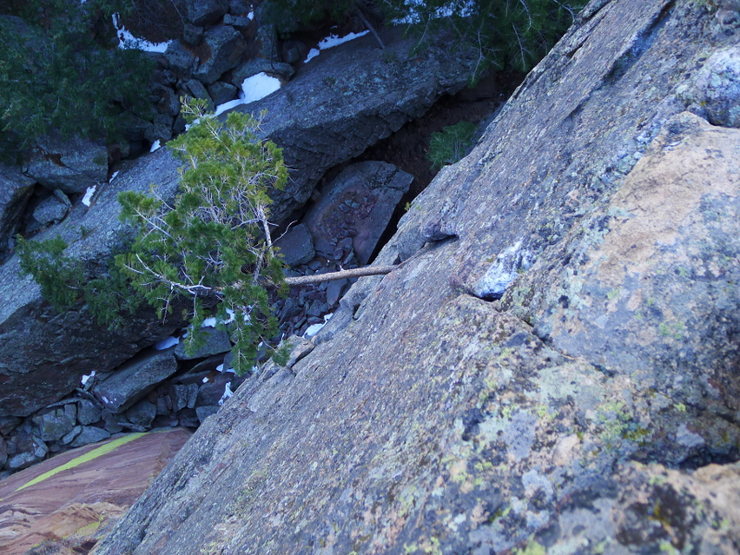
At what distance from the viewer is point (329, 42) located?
21.6m

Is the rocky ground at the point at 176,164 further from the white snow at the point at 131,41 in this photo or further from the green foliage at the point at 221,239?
the green foliage at the point at 221,239

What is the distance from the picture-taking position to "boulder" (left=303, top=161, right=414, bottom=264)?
20.2m

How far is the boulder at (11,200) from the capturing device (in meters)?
20.2

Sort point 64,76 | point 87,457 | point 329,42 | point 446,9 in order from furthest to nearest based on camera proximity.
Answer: point 329,42 < point 64,76 < point 87,457 < point 446,9

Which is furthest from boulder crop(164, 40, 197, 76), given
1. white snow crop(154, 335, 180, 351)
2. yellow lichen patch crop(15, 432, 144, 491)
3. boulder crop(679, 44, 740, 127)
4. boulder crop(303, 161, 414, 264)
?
boulder crop(679, 44, 740, 127)

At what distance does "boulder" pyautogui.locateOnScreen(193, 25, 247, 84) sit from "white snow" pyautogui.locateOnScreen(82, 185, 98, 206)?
19.2 feet

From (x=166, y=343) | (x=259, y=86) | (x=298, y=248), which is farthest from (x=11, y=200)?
(x=298, y=248)

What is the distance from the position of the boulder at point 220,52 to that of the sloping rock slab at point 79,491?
44.0ft

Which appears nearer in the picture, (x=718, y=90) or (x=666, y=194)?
(x=666, y=194)

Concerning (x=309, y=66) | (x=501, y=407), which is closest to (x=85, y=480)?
(x=501, y=407)

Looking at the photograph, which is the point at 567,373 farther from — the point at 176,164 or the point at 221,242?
the point at 176,164

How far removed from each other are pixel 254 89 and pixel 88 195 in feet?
24.5

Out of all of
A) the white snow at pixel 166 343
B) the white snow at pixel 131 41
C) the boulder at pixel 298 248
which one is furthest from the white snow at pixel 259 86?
the white snow at pixel 166 343

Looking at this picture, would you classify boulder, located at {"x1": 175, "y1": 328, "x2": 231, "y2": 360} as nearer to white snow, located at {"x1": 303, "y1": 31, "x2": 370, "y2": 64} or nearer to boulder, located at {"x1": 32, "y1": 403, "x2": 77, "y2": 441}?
boulder, located at {"x1": 32, "y1": 403, "x2": 77, "y2": 441}
